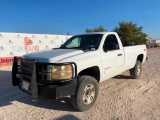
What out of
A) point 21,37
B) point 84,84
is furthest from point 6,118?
point 21,37

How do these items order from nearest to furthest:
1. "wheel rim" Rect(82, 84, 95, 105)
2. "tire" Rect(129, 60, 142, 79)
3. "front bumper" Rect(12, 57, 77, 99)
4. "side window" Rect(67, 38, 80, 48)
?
"front bumper" Rect(12, 57, 77, 99) < "wheel rim" Rect(82, 84, 95, 105) < "side window" Rect(67, 38, 80, 48) < "tire" Rect(129, 60, 142, 79)

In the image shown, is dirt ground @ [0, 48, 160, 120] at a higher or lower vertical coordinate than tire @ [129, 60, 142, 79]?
lower

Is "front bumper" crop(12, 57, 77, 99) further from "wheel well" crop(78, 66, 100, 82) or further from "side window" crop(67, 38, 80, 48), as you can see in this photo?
"side window" crop(67, 38, 80, 48)

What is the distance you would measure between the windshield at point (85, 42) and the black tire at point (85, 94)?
996mm

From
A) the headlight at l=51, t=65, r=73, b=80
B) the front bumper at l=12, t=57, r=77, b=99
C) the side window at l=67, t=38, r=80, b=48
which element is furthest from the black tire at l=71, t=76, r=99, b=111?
the side window at l=67, t=38, r=80, b=48

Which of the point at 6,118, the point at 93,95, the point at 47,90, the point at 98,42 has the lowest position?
the point at 6,118

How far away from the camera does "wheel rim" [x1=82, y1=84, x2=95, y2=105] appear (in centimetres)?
439

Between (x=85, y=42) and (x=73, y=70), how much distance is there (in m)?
1.76

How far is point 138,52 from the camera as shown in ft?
23.5

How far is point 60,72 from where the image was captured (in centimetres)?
392

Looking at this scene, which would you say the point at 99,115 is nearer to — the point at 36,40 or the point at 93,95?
the point at 93,95

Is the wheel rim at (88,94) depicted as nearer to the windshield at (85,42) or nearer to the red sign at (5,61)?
the windshield at (85,42)

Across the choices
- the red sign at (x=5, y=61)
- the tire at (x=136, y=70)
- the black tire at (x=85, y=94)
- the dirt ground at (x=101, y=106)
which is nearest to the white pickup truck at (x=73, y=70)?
the black tire at (x=85, y=94)

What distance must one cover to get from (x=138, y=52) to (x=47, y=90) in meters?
4.55
